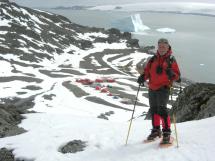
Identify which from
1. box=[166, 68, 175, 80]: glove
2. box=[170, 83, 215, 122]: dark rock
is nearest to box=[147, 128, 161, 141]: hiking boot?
box=[166, 68, 175, 80]: glove

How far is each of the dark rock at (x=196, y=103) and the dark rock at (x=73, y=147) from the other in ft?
18.7

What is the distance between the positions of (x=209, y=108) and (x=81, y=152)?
6386 mm

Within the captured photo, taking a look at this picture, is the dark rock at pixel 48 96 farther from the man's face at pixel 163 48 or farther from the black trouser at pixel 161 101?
the man's face at pixel 163 48

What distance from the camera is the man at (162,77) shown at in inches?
415

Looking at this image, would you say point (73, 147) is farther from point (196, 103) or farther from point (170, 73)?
point (196, 103)

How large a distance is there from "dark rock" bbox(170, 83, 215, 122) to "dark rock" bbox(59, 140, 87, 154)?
224 inches

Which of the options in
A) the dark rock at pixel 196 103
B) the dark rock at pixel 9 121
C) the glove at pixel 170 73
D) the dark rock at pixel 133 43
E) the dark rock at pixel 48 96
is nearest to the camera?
the glove at pixel 170 73

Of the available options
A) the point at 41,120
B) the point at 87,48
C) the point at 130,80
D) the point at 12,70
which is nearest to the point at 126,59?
the point at 87,48

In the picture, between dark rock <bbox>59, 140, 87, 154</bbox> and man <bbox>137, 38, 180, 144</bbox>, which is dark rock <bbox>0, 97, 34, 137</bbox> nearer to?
dark rock <bbox>59, 140, 87, 154</bbox>

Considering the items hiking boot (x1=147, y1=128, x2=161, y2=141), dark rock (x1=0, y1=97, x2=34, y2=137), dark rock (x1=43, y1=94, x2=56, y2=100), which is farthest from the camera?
dark rock (x1=43, y1=94, x2=56, y2=100)

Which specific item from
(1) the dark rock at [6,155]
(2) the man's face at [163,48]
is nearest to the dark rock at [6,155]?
(1) the dark rock at [6,155]

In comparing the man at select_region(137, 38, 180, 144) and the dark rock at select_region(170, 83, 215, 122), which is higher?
the man at select_region(137, 38, 180, 144)

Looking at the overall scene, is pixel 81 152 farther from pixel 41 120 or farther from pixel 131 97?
pixel 131 97

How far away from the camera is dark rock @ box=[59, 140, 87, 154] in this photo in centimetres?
1183
